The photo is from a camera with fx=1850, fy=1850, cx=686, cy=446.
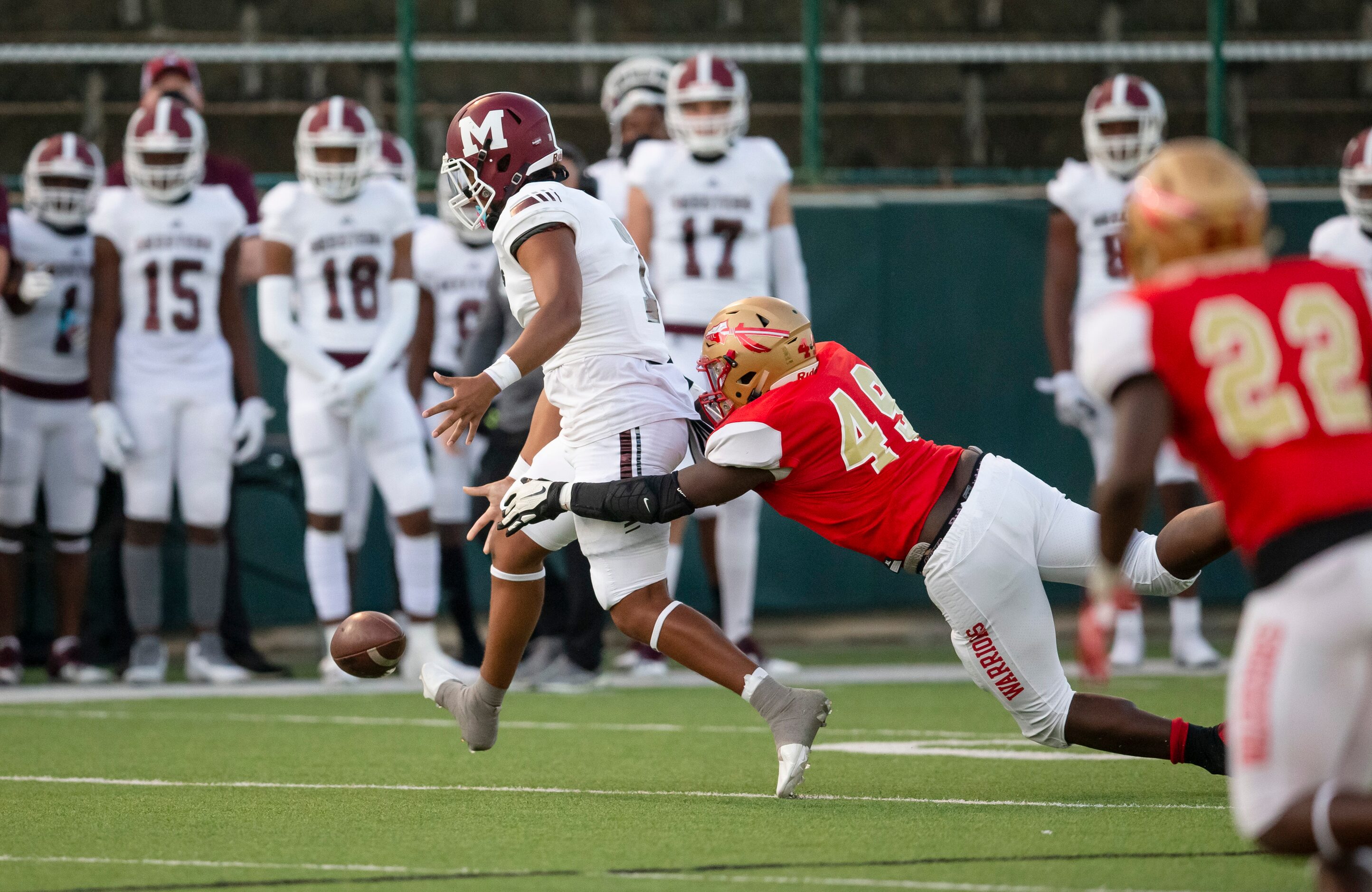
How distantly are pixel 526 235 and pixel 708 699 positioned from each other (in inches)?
112

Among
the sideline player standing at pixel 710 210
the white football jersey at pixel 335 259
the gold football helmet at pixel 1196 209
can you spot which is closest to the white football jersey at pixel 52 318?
the white football jersey at pixel 335 259

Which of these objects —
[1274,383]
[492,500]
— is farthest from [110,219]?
[1274,383]

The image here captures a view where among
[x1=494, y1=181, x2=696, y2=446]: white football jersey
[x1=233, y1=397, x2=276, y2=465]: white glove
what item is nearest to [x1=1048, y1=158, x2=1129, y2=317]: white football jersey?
[x1=233, y1=397, x2=276, y2=465]: white glove

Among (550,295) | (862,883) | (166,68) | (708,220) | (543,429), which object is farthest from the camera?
(166,68)

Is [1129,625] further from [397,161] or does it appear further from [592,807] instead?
[592,807]

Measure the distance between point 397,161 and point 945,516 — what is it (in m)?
5.09

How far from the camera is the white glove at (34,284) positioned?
7.37m

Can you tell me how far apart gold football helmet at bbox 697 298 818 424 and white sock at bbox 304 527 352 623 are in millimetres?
3276

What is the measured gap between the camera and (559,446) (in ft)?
15.2

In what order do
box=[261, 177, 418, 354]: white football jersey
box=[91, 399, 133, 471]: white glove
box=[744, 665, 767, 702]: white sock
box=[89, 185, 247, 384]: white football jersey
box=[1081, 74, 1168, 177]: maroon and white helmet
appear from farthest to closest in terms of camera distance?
box=[1081, 74, 1168, 177]: maroon and white helmet < box=[89, 185, 247, 384]: white football jersey < box=[261, 177, 418, 354]: white football jersey < box=[91, 399, 133, 471]: white glove < box=[744, 665, 767, 702]: white sock

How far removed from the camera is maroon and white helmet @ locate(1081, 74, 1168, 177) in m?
8.06

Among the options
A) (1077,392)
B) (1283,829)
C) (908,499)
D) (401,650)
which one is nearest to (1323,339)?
(1283,829)

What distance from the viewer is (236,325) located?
7832mm

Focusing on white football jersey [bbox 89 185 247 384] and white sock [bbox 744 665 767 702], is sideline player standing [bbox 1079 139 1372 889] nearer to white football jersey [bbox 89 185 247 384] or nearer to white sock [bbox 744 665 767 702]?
white sock [bbox 744 665 767 702]
